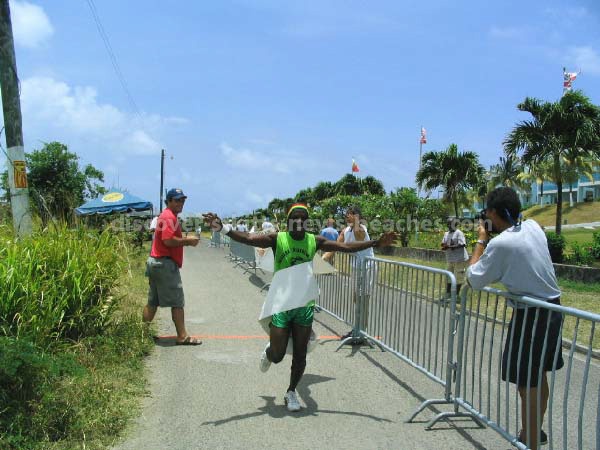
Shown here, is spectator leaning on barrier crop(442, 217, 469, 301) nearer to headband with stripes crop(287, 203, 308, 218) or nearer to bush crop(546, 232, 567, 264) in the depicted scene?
bush crop(546, 232, 567, 264)

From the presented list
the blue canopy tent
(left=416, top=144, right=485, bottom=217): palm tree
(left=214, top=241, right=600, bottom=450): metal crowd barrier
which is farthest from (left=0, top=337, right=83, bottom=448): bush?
(left=416, top=144, right=485, bottom=217): palm tree

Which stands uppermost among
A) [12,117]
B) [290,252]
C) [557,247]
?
[12,117]

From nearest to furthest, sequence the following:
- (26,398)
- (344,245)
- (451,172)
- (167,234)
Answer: (26,398), (344,245), (167,234), (451,172)

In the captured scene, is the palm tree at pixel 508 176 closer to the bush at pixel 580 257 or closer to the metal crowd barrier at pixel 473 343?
the bush at pixel 580 257

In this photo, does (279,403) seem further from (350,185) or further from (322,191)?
(322,191)

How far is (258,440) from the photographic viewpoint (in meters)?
3.90

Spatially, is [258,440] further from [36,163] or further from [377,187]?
[377,187]

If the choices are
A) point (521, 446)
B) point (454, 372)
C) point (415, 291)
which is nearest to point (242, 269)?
point (415, 291)

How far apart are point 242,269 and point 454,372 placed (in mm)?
13216

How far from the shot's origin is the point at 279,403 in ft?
15.5

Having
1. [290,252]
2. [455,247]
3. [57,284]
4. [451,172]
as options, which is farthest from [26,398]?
[451,172]

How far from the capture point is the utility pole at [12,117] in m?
6.95

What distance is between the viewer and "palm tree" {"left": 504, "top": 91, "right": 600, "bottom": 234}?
1709cm

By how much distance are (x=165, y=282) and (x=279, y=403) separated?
2481 millimetres
